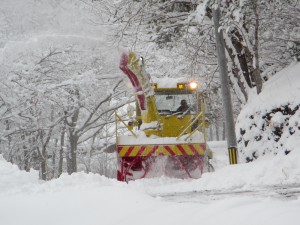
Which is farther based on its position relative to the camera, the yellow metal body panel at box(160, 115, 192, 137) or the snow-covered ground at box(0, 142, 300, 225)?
the yellow metal body panel at box(160, 115, 192, 137)

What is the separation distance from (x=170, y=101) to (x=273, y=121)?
393 cm

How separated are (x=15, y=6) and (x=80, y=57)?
18.7 feet

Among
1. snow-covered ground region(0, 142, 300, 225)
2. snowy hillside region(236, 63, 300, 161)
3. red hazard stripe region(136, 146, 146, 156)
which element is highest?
snowy hillside region(236, 63, 300, 161)

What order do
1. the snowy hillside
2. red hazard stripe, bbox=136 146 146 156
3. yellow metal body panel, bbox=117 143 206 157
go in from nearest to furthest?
the snowy hillside → yellow metal body panel, bbox=117 143 206 157 → red hazard stripe, bbox=136 146 146 156

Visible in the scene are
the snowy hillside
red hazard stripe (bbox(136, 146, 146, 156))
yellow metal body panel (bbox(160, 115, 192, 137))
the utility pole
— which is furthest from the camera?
yellow metal body panel (bbox(160, 115, 192, 137))

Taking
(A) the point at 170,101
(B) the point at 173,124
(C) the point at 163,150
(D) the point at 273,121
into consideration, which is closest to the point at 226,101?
(D) the point at 273,121

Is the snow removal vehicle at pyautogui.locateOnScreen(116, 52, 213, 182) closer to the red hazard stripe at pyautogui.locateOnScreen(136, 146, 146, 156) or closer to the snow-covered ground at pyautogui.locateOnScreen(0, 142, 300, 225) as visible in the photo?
the red hazard stripe at pyautogui.locateOnScreen(136, 146, 146, 156)

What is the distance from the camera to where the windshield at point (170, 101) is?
10.7 metres

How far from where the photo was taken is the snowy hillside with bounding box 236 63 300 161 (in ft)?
22.4

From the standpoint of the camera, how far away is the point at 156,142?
30.4 ft

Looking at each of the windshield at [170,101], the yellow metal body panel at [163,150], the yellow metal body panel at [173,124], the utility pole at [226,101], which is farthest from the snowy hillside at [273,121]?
the windshield at [170,101]

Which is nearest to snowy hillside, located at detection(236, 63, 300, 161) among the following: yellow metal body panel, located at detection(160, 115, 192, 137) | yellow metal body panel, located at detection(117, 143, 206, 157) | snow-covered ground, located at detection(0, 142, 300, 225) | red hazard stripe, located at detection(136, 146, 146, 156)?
snow-covered ground, located at detection(0, 142, 300, 225)

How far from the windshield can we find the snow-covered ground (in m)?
3.43

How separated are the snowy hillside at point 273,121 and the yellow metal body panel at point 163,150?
107 cm
